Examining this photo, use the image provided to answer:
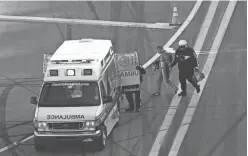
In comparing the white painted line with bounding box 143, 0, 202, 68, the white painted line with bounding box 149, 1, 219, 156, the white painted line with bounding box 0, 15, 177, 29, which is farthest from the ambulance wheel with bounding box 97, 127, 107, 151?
the white painted line with bounding box 0, 15, 177, 29

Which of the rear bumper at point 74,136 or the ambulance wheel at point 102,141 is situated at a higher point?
the rear bumper at point 74,136

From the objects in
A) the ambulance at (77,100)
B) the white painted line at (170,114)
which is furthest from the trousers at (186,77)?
the ambulance at (77,100)

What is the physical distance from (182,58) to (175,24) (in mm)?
9076

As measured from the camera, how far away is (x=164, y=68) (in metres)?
21.6

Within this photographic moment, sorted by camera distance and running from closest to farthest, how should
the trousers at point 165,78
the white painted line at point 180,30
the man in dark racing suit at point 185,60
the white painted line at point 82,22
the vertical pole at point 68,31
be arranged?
the man in dark racing suit at point 185,60
the trousers at point 165,78
the white painted line at point 180,30
the vertical pole at point 68,31
the white painted line at point 82,22

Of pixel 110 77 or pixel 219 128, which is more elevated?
pixel 110 77

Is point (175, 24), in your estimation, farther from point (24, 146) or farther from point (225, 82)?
point (24, 146)

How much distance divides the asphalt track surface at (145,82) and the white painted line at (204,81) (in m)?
0.17

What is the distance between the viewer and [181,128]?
62.4 feet

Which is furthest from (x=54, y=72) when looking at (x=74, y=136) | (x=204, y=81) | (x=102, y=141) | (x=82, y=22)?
(x=82, y=22)

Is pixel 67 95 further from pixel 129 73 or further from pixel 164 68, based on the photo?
pixel 164 68

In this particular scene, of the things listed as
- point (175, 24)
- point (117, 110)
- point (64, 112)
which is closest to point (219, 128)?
point (117, 110)

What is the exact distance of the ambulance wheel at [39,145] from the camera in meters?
17.4

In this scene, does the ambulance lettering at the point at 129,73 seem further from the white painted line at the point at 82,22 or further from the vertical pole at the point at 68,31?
the white painted line at the point at 82,22
